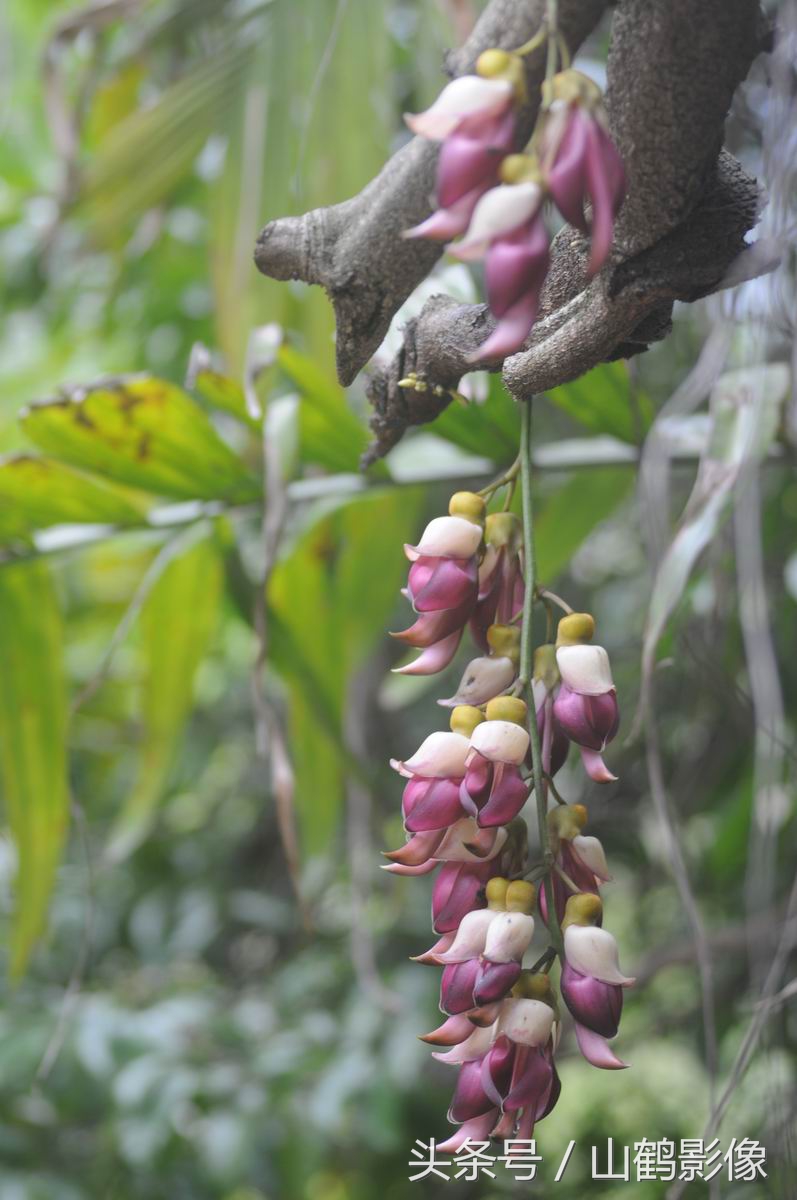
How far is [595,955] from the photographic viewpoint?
304 mm

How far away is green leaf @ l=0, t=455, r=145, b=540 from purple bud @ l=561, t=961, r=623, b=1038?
0.61m

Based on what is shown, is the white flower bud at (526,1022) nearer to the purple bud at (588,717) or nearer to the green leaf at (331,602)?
the purple bud at (588,717)

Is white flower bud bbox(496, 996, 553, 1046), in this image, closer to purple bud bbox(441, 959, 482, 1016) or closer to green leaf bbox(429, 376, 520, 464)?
purple bud bbox(441, 959, 482, 1016)

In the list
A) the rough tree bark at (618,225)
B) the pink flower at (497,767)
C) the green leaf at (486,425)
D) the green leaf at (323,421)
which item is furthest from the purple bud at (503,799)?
the green leaf at (323,421)

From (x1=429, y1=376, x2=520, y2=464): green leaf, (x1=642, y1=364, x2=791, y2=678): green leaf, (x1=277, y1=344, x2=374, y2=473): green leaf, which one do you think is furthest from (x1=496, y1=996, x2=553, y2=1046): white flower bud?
(x1=277, y1=344, x2=374, y2=473): green leaf

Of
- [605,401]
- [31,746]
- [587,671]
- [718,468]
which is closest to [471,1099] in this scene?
[587,671]

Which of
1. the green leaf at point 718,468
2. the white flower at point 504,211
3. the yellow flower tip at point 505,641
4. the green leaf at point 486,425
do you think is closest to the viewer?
the white flower at point 504,211

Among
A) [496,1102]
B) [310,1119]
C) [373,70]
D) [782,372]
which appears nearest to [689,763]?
[310,1119]

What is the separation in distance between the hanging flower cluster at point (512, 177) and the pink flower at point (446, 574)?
0.09m

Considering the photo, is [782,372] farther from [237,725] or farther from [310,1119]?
[237,725]

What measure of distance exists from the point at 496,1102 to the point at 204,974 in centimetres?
138

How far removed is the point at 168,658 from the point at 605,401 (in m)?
0.40

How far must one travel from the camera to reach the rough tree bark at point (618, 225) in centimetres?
28

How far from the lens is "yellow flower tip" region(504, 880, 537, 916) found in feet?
0.99
